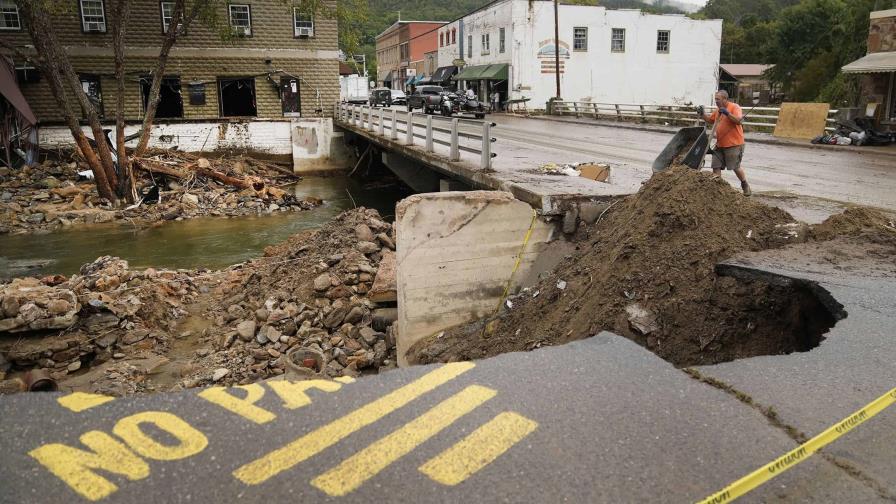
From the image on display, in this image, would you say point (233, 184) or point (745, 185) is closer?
point (745, 185)

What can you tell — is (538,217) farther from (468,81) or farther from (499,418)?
(468,81)

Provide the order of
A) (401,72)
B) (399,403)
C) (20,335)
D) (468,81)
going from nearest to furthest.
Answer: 1. (399,403)
2. (20,335)
3. (468,81)
4. (401,72)

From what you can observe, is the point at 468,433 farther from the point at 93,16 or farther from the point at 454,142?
the point at 93,16

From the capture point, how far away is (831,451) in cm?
327

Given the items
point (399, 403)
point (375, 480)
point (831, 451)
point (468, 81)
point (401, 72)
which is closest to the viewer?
point (375, 480)

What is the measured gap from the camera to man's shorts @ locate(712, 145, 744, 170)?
977cm

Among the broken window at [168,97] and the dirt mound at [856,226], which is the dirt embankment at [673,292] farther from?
the broken window at [168,97]

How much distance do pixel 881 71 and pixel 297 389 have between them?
73.0 feet

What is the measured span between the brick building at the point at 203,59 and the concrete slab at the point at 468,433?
25.6 meters

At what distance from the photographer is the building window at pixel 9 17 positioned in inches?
1059

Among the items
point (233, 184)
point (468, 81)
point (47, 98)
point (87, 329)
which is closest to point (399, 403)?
point (87, 329)

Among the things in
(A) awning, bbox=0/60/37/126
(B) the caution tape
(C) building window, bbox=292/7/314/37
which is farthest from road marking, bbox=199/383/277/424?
(C) building window, bbox=292/7/314/37

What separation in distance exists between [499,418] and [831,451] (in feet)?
5.20

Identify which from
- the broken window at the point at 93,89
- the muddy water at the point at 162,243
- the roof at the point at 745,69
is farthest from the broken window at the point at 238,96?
the roof at the point at 745,69
